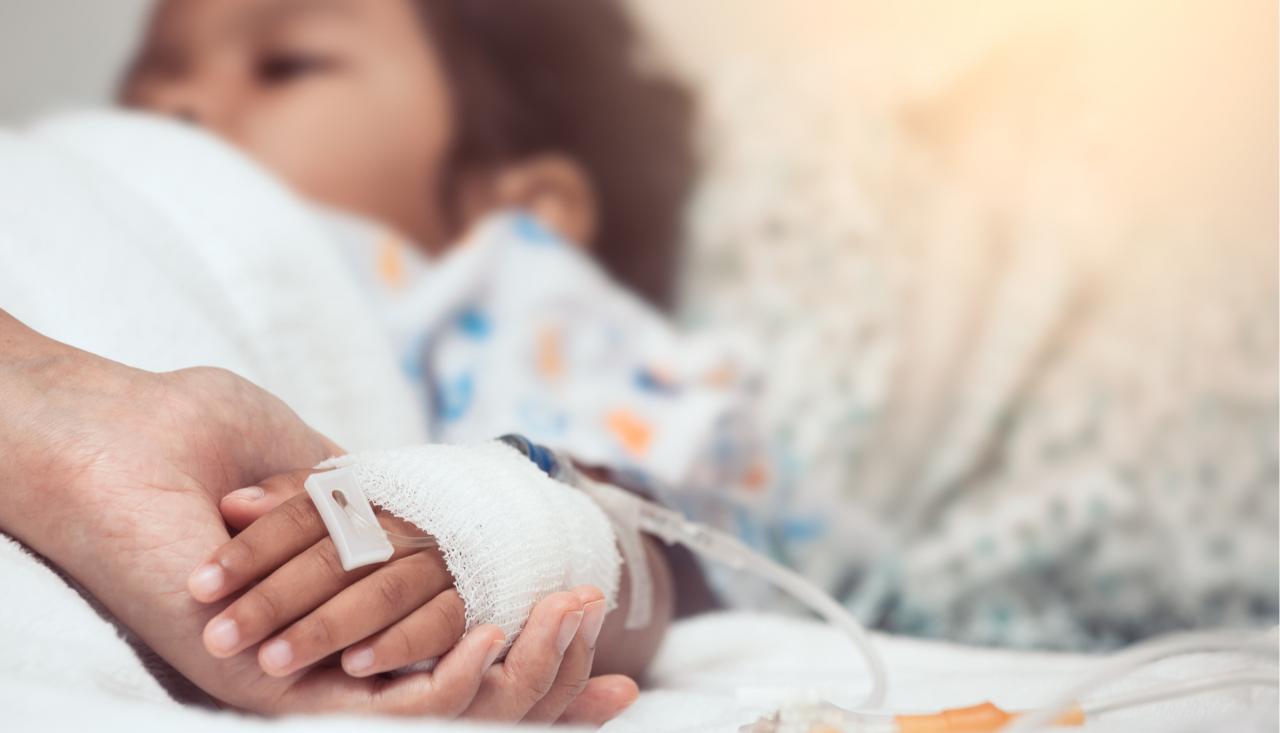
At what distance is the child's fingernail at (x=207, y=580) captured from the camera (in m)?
0.38

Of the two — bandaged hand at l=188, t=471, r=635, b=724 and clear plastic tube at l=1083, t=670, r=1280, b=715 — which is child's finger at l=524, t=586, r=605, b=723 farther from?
clear plastic tube at l=1083, t=670, r=1280, b=715

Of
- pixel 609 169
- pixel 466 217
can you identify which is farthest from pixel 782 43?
pixel 466 217

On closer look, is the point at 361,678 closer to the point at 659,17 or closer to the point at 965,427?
the point at 965,427

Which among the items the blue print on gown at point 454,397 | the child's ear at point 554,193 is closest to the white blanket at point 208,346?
the blue print on gown at point 454,397

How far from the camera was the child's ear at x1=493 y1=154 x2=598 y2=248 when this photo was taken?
1.35m

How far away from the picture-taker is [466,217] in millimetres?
1346

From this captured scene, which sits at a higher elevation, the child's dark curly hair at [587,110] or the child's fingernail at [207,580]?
the child's dark curly hair at [587,110]

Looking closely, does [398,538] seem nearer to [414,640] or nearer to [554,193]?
[414,640]

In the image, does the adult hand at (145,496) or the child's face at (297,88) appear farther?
the child's face at (297,88)

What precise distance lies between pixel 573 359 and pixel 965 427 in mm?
420

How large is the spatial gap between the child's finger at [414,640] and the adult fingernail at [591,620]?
0.17ft

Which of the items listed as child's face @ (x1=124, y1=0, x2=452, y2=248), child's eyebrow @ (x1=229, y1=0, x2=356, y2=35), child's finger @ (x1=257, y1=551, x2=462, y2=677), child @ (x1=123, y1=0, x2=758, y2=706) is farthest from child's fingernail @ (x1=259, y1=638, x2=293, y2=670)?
child's eyebrow @ (x1=229, y1=0, x2=356, y2=35)

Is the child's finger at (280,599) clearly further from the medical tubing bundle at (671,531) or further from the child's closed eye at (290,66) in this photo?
the child's closed eye at (290,66)

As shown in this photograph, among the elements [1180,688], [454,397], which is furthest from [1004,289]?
[1180,688]
